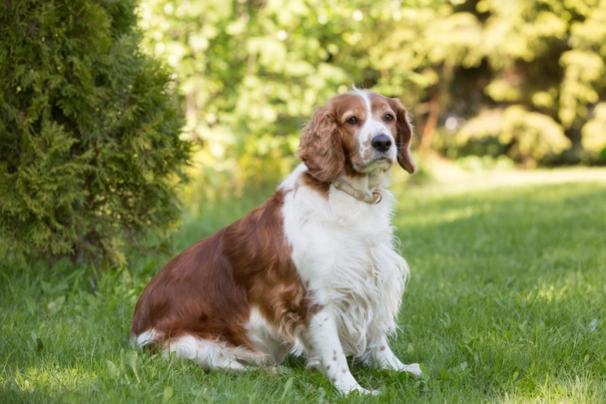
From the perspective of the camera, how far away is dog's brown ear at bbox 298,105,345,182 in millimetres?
3139

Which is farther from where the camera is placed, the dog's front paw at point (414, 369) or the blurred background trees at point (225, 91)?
the blurred background trees at point (225, 91)

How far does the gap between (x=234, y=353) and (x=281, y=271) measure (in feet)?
1.55

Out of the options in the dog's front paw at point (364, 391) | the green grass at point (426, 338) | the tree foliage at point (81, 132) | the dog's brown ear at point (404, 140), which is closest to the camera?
the green grass at point (426, 338)

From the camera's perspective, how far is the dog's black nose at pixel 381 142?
3.07 m

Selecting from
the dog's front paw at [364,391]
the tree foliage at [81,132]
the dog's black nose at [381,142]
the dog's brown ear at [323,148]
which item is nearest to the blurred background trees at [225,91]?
the tree foliage at [81,132]

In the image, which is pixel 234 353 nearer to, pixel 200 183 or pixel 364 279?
pixel 364 279

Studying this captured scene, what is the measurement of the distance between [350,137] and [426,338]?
119 centimetres

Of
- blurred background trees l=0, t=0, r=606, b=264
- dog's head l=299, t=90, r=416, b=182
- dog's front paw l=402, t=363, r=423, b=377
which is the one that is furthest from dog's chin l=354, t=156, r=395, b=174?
blurred background trees l=0, t=0, r=606, b=264

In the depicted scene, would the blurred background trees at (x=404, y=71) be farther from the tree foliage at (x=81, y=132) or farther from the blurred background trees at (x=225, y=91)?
the tree foliage at (x=81, y=132)

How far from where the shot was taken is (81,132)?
14.4ft

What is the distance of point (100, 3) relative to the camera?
443 centimetres

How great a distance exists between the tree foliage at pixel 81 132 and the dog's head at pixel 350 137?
1628 mm

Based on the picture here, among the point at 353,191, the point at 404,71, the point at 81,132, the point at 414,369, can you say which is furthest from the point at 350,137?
the point at 404,71

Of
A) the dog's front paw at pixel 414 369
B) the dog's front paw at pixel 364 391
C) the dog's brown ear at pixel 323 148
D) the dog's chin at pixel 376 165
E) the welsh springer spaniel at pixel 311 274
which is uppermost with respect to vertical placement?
the dog's brown ear at pixel 323 148
